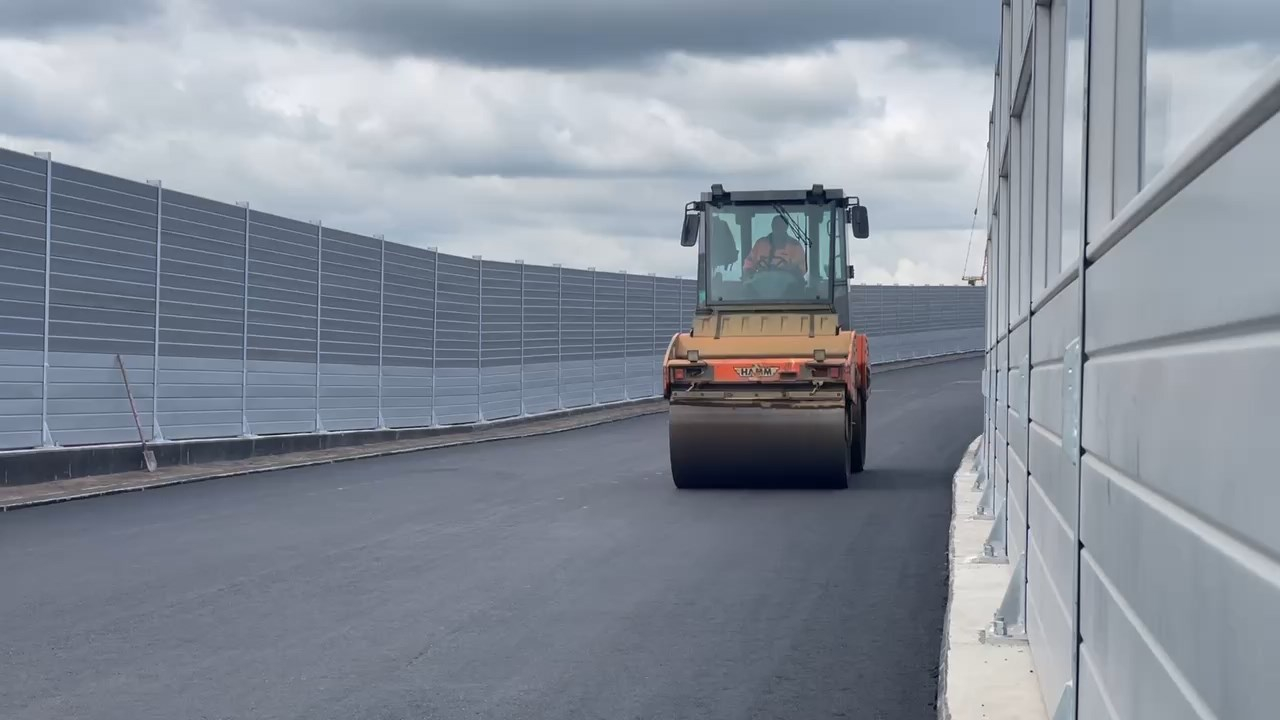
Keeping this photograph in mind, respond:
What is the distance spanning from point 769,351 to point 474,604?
7526mm

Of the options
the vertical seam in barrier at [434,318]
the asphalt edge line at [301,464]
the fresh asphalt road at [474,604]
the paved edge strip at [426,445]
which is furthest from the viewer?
the vertical seam in barrier at [434,318]

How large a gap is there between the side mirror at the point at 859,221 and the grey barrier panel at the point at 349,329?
845 centimetres

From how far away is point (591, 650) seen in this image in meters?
6.83

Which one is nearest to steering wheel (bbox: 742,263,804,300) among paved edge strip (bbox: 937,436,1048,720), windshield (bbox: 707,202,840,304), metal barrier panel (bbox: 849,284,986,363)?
windshield (bbox: 707,202,840,304)

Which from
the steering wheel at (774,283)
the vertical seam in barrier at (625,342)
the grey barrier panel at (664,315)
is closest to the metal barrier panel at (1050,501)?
the steering wheel at (774,283)

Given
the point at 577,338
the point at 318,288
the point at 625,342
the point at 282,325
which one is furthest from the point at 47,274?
the point at 625,342

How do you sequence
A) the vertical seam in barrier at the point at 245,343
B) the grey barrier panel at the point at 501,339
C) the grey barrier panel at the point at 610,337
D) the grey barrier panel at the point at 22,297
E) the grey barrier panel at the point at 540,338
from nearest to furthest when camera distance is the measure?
the grey barrier panel at the point at 22,297 → the vertical seam in barrier at the point at 245,343 → the grey barrier panel at the point at 501,339 → the grey barrier panel at the point at 540,338 → the grey barrier panel at the point at 610,337

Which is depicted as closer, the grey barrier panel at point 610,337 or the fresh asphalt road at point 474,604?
the fresh asphalt road at point 474,604

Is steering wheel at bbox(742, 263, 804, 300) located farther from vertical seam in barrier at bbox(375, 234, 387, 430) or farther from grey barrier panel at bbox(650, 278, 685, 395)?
grey barrier panel at bbox(650, 278, 685, 395)

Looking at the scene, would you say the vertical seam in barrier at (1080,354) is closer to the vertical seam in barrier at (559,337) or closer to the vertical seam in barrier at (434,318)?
the vertical seam in barrier at (434,318)

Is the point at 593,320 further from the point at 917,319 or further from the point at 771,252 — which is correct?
the point at 917,319

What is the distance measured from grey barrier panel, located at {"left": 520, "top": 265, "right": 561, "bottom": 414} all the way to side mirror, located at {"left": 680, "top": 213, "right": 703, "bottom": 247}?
39.7 ft

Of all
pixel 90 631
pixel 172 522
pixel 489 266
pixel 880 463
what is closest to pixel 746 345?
pixel 880 463

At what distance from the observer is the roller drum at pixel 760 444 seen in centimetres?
1468
